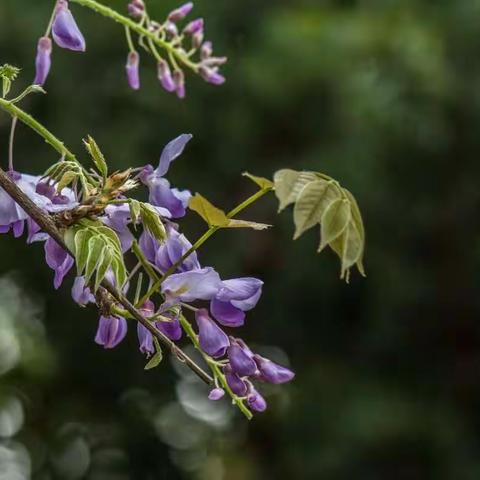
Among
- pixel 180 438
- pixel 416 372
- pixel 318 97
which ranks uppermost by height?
pixel 318 97

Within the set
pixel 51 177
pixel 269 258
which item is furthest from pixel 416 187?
pixel 51 177

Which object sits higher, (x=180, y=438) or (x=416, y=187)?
(x=416, y=187)

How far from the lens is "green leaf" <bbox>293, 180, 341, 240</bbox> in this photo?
65 cm

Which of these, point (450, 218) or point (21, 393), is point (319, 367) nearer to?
point (450, 218)

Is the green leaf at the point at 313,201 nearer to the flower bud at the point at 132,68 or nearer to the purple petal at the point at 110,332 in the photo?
the purple petal at the point at 110,332

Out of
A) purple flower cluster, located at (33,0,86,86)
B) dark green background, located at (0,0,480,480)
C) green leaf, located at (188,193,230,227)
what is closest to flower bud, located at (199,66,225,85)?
purple flower cluster, located at (33,0,86,86)

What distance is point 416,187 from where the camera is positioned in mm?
3695

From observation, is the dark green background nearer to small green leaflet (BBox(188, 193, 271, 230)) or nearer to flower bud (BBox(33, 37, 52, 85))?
flower bud (BBox(33, 37, 52, 85))

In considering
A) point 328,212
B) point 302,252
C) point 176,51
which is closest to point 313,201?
point 328,212

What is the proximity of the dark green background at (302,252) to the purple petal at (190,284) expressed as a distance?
2412 millimetres

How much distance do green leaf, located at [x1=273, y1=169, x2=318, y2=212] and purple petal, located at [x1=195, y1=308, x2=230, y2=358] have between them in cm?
7

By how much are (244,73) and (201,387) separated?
1.18m

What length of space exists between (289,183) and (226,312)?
0.07 meters

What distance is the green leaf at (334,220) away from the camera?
26.0 inches
